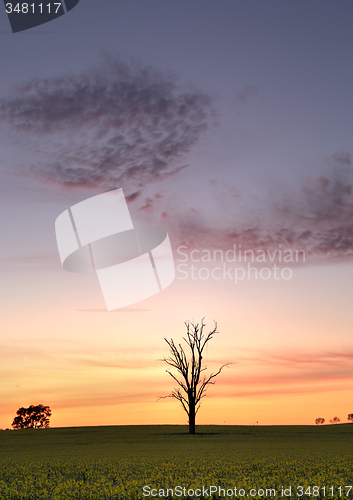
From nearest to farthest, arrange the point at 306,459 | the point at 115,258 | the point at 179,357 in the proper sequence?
the point at 306,459 < the point at 115,258 < the point at 179,357

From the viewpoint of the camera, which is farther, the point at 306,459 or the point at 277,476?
the point at 306,459

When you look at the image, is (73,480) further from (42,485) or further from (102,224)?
(102,224)

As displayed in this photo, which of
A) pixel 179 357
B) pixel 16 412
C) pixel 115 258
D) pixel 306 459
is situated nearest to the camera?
pixel 306 459

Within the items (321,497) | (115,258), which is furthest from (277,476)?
(115,258)

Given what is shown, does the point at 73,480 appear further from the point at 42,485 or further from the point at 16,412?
the point at 16,412

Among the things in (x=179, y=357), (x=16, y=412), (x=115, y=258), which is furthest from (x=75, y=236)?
(x=16, y=412)

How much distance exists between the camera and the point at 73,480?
61.7 feet

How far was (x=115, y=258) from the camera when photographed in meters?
44.6

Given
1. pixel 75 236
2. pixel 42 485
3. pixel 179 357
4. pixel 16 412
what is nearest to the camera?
pixel 42 485

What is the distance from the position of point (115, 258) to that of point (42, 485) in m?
28.1

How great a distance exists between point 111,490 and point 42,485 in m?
3.90

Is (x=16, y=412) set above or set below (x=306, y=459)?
below

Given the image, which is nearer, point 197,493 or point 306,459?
point 197,493

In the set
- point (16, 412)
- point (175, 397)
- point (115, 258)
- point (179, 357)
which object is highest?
point (115, 258)
